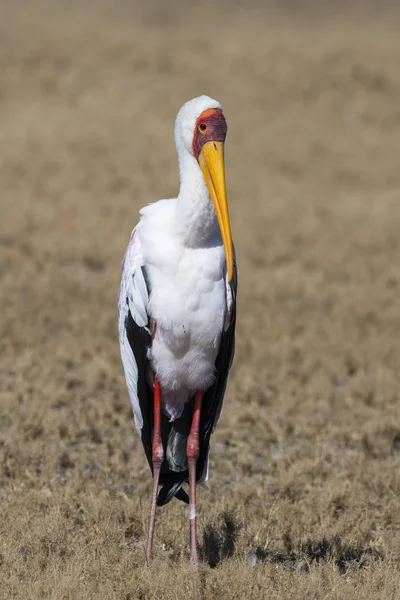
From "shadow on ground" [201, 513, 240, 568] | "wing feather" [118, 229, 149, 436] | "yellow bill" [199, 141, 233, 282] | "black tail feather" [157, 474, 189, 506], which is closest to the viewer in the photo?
"yellow bill" [199, 141, 233, 282]

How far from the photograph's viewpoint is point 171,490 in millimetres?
5348

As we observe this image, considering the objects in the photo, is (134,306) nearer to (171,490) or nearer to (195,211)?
(195,211)

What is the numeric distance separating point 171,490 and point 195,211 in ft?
5.06

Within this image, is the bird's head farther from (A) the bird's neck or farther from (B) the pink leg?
(B) the pink leg

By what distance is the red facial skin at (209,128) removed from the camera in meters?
4.68

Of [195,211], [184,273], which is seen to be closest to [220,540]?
[184,273]

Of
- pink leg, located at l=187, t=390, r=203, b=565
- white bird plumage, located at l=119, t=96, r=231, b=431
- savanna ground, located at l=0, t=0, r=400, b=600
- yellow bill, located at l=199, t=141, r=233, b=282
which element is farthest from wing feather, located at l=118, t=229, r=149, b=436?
savanna ground, located at l=0, t=0, r=400, b=600

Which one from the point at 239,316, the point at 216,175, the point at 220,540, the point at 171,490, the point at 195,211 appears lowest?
the point at 220,540

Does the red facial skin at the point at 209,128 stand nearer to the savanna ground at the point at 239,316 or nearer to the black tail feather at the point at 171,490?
the black tail feather at the point at 171,490

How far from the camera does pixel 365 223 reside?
46.9 feet

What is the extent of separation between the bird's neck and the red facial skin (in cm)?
11

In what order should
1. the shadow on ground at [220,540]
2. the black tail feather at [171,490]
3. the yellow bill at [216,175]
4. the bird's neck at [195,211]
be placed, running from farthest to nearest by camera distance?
the black tail feather at [171,490] < the shadow on ground at [220,540] < the bird's neck at [195,211] < the yellow bill at [216,175]

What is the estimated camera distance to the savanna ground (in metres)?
5.15

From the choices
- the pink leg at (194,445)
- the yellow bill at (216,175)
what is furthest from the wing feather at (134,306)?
the yellow bill at (216,175)
